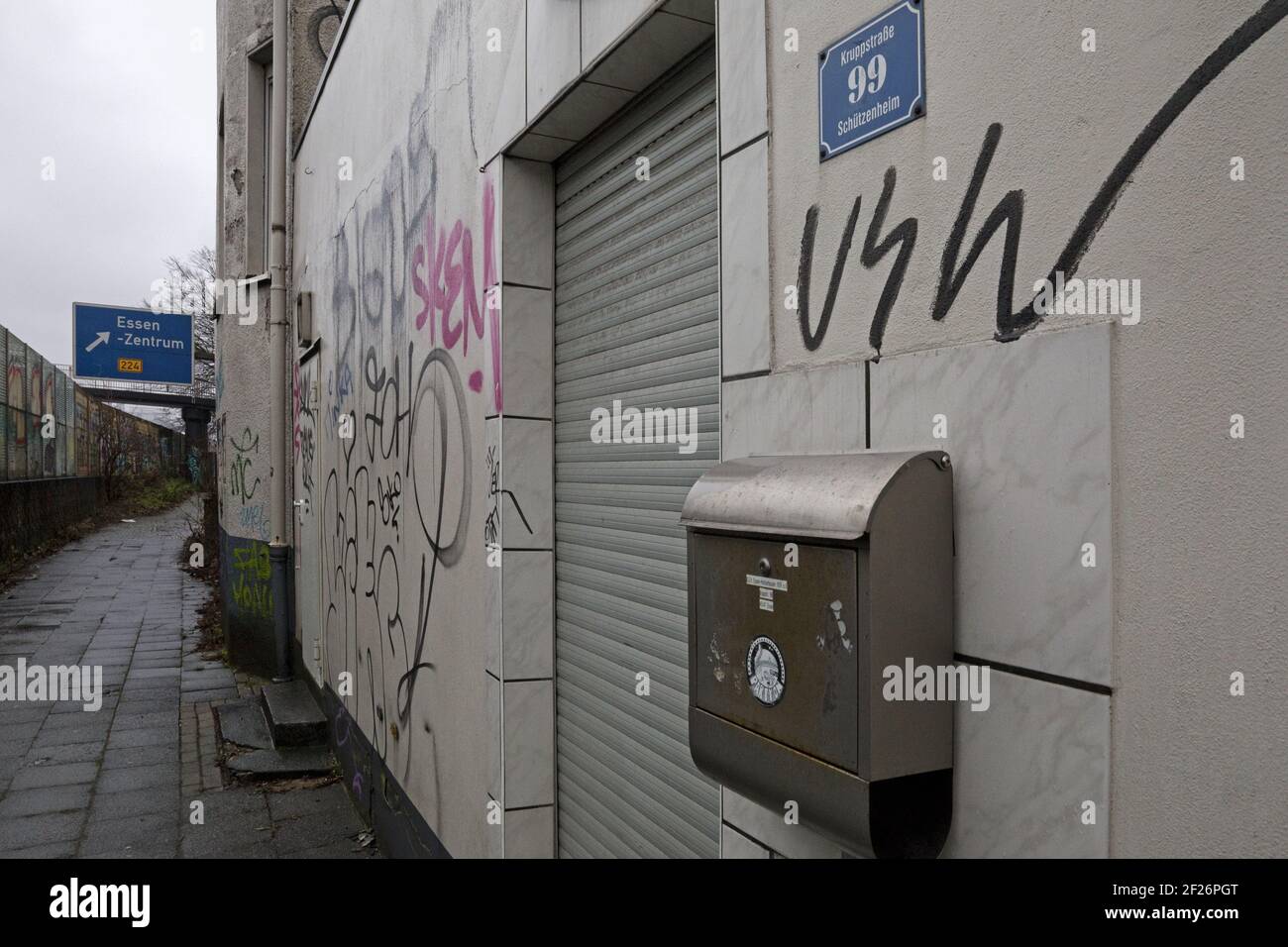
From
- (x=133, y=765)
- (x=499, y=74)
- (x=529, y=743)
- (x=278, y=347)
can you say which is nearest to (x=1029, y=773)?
(x=529, y=743)

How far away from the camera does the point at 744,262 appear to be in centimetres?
195

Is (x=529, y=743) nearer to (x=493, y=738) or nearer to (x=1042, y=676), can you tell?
(x=493, y=738)

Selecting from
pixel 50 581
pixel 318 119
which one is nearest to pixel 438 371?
pixel 318 119

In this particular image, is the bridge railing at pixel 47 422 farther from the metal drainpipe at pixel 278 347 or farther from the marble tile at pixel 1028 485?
the marble tile at pixel 1028 485

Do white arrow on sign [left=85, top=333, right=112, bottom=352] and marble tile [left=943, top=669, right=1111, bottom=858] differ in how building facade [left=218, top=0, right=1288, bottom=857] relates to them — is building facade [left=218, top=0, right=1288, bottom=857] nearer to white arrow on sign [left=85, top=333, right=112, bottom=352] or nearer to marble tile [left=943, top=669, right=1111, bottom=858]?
marble tile [left=943, top=669, right=1111, bottom=858]

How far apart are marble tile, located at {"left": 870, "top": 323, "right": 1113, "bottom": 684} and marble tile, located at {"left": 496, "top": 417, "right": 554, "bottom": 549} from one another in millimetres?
1946

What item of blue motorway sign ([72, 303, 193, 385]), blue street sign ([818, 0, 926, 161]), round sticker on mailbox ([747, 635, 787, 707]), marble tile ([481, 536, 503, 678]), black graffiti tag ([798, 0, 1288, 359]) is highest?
blue motorway sign ([72, 303, 193, 385])

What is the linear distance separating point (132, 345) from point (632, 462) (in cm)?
1718

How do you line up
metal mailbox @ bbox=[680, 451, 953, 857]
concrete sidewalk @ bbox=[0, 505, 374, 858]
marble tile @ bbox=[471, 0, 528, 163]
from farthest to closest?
1. concrete sidewalk @ bbox=[0, 505, 374, 858]
2. marble tile @ bbox=[471, 0, 528, 163]
3. metal mailbox @ bbox=[680, 451, 953, 857]

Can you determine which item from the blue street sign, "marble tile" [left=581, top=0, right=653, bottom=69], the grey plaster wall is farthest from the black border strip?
"marble tile" [left=581, top=0, right=653, bottom=69]

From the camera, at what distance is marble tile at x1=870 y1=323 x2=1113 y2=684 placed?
4.03 feet

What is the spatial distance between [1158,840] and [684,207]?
189cm
